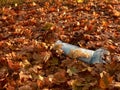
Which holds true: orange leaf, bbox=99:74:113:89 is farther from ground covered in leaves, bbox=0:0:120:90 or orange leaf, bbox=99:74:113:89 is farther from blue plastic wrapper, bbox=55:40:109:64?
blue plastic wrapper, bbox=55:40:109:64

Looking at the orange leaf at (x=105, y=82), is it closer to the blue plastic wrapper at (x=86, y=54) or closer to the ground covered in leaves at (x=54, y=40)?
the ground covered in leaves at (x=54, y=40)

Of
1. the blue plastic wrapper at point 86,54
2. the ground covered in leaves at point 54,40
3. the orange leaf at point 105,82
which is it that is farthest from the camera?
the blue plastic wrapper at point 86,54

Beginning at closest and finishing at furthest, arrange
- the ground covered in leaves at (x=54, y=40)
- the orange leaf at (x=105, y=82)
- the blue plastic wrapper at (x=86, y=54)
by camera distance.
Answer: the orange leaf at (x=105, y=82), the ground covered in leaves at (x=54, y=40), the blue plastic wrapper at (x=86, y=54)

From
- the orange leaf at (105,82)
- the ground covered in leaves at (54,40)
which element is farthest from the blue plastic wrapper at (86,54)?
the orange leaf at (105,82)

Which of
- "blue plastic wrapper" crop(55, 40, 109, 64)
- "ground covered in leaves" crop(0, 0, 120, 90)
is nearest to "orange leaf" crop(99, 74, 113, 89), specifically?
"ground covered in leaves" crop(0, 0, 120, 90)

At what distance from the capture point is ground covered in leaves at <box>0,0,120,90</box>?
4176mm

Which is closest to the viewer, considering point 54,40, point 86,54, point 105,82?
point 105,82

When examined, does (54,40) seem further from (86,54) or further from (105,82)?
(105,82)

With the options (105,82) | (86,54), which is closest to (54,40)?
(86,54)

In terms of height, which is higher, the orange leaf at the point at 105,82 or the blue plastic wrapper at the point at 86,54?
the blue plastic wrapper at the point at 86,54

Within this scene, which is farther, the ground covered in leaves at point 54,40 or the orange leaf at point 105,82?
the ground covered in leaves at point 54,40

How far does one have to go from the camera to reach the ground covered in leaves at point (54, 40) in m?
4.18

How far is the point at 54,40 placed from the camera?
5531 mm

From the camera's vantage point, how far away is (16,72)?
4.50m
